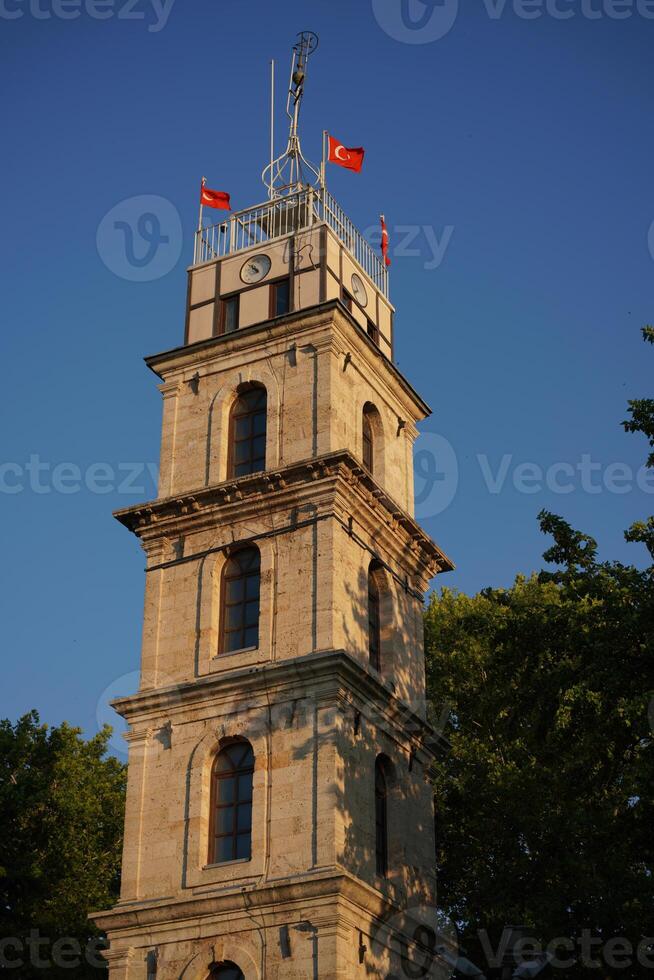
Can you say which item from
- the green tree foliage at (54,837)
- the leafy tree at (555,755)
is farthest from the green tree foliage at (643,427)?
the green tree foliage at (54,837)

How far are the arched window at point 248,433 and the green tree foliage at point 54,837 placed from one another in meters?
14.4

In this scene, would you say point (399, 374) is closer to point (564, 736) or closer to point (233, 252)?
point (233, 252)

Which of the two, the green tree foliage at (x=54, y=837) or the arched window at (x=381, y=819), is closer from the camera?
the arched window at (x=381, y=819)

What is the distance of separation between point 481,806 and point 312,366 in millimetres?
14573

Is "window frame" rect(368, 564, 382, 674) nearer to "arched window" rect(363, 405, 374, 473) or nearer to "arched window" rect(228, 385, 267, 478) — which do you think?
"arched window" rect(363, 405, 374, 473)

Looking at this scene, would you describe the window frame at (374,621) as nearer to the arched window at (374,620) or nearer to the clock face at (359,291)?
the arched window at (374,620)

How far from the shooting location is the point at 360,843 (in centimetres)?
3058

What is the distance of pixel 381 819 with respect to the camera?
32.3 meters

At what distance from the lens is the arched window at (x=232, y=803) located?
101 feet

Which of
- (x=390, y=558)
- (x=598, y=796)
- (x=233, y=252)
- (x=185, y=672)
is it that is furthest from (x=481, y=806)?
(x=233, y=252)

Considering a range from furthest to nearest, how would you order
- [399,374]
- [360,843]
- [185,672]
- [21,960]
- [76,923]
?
[76,923], [21,960], [399,374], [185,672], [360,843]

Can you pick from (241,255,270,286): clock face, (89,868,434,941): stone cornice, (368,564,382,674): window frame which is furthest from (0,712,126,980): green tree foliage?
(241,255,270,286): clock face
